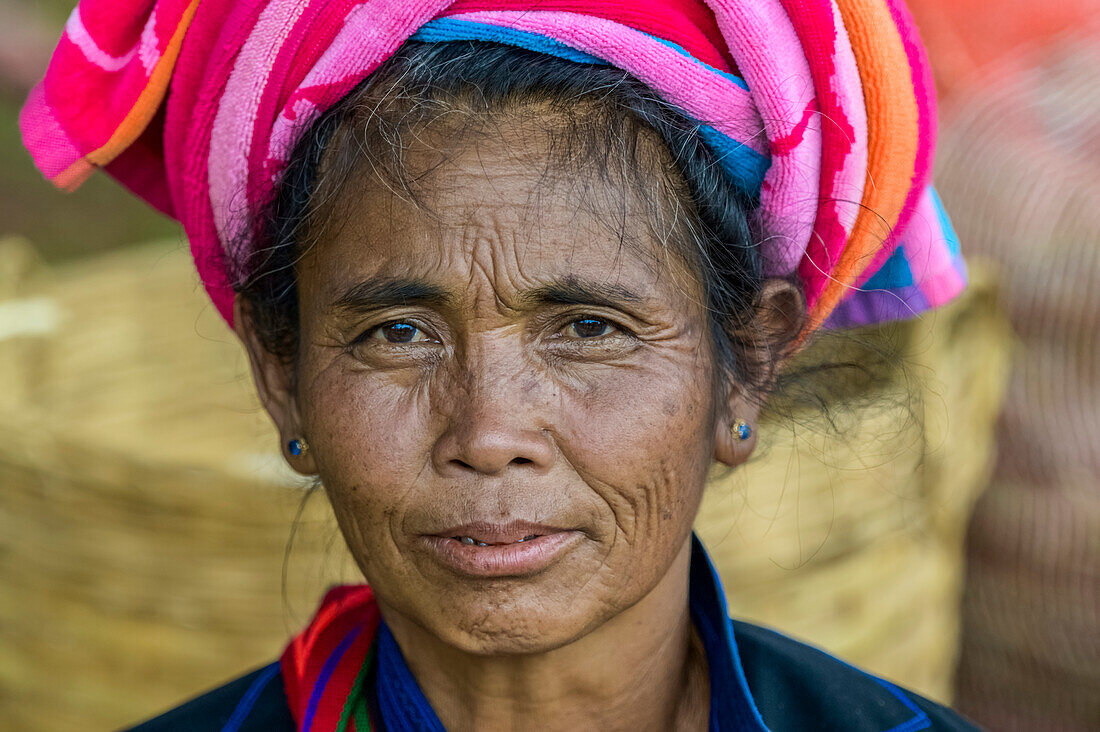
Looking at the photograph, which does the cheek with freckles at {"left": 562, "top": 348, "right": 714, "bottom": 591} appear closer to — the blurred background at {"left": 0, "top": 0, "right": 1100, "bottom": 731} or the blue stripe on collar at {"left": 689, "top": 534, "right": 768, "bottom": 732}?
the blue stripe on collar at {"left": 689, "top": 534, "right": 768, "bottom": 732}

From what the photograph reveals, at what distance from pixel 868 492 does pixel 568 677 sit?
4.10ft

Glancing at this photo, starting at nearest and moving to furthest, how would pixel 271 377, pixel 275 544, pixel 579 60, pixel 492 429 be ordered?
pixel 492 429 → pixel 579 60 → pixel 271 377 → pixel 275 544

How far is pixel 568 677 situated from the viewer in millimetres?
1594

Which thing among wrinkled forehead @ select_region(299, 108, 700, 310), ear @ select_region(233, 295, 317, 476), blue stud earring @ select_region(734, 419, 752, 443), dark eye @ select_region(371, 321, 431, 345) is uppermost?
wrinkled forehead @ select_region(299, 108, 700, 310)

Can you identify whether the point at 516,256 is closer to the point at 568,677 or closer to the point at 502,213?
the point at 502,213

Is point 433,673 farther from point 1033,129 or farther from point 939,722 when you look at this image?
point 1033,129

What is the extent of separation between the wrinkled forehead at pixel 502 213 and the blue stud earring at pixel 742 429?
11.2 inches

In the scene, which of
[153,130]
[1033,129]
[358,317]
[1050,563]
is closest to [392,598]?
[358,317]

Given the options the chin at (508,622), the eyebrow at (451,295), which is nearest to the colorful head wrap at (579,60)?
the eyebrow at (451,295)

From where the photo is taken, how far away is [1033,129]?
313 centimetres

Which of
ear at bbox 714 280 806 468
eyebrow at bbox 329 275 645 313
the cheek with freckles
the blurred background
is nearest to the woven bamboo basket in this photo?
the blurred background

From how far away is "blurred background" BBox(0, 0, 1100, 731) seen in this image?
2500 millimetres

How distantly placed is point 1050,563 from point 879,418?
3.17 feet

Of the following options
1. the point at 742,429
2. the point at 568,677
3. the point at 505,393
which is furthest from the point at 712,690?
the point at 505,393
